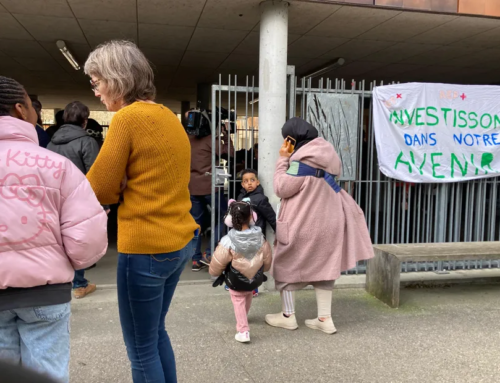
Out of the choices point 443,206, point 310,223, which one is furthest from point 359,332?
point 443,206

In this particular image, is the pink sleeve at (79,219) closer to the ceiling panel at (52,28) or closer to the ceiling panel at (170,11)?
the ceiling panel at (170,11)

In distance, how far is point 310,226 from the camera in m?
3.64

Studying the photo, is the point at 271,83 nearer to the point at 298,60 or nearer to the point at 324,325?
the point at 324,325

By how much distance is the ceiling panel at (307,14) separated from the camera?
4688 millimetres

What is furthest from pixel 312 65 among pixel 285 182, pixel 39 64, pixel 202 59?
pixel 285 182

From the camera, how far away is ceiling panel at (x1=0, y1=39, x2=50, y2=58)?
698cm

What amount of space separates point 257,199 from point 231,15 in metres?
2.44

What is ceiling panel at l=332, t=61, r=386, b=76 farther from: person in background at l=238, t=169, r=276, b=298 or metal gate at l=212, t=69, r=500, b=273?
person in background at l=238, t=169, r=276, b=298

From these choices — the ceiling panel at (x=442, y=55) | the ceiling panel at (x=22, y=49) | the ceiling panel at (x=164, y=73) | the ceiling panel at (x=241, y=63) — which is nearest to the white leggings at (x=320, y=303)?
the ceiling panel at (x=442, y=55)

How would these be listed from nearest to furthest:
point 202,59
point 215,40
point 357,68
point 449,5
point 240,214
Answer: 1. point 240,214
2. point 449,5
3. point 215,40
4. point 202,59
5. point 357,68

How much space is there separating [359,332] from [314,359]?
674 millimetres

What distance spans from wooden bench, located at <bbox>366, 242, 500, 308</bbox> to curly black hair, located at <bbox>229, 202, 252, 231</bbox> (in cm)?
174

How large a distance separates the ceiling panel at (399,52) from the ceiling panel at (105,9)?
3.92 meters

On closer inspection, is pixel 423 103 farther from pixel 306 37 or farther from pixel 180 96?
pixel 180 96
